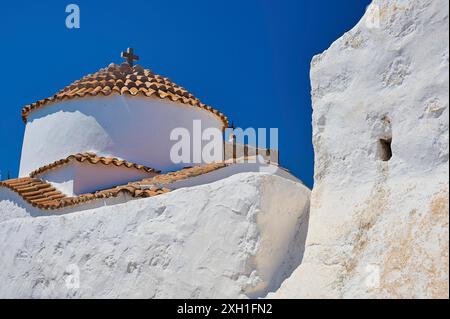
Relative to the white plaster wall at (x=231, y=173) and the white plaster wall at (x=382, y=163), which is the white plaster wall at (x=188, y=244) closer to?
the white plaster wall at (x=382, y=163)

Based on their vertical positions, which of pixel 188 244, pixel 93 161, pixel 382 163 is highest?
pixel 93 161

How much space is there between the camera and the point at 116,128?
11125 mm

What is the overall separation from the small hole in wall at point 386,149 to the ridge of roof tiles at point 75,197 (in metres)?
3.89

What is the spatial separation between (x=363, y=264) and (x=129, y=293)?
261cm

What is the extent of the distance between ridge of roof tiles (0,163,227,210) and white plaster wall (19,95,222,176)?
0.84m

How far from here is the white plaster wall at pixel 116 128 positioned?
11.1m

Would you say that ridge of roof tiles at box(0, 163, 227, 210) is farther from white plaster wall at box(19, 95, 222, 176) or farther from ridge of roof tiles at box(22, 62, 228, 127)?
ridge of roof tiles at box(22, 62, 228, 127)

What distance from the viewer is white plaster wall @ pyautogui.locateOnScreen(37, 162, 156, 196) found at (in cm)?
1016

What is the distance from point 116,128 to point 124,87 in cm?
86

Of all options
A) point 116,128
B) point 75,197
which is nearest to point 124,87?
point 116,128

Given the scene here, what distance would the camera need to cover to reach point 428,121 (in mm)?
4383

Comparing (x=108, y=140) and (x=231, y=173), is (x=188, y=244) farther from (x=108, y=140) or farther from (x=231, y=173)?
(x=108, y=140)
